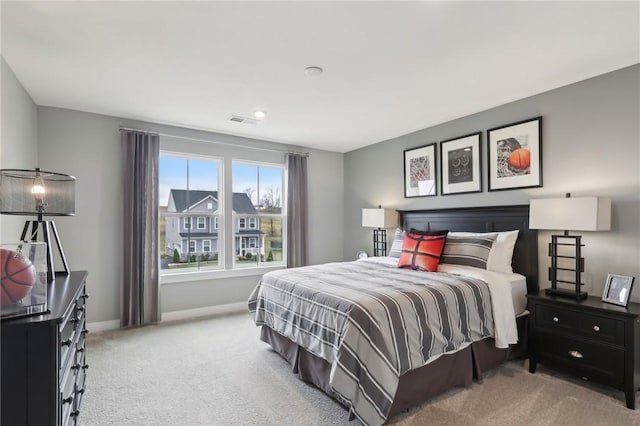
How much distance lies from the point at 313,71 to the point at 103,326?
3.73m

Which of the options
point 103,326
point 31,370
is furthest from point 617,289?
point 103,326

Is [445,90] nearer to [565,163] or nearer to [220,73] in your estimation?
[565,163]

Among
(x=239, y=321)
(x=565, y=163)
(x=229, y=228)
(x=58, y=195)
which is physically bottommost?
(x=239, y=321)

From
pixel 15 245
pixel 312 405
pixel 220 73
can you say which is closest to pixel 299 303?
pixel 312 405

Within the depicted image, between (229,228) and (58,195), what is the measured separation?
2.64m

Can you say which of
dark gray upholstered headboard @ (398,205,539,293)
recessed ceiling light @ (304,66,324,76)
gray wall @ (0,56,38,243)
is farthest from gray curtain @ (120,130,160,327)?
dark gray upholstered headboard @ (398,205,539,293)

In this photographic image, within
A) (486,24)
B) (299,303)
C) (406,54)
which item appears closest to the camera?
(486,24)

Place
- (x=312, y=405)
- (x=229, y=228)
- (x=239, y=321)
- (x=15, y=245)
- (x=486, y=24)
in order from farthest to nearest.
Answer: (x=229, y=228) → (x=239, y=321) → (x=312, y=405) → (x=486, y=24) → (x=15, y=245)

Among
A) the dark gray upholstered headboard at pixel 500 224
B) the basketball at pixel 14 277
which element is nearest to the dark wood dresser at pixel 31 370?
the basketball at pixel 14 277

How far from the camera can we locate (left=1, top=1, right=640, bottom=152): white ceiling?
6.47 feet

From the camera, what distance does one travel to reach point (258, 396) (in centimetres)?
241

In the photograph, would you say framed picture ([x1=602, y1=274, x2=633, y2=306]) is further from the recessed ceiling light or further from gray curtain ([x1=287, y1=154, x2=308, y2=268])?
gray curtain ([x1=287, y1=154, x2=308, y2=268])

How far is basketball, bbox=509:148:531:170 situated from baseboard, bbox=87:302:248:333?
12.9 feet

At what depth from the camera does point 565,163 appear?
120 inches
